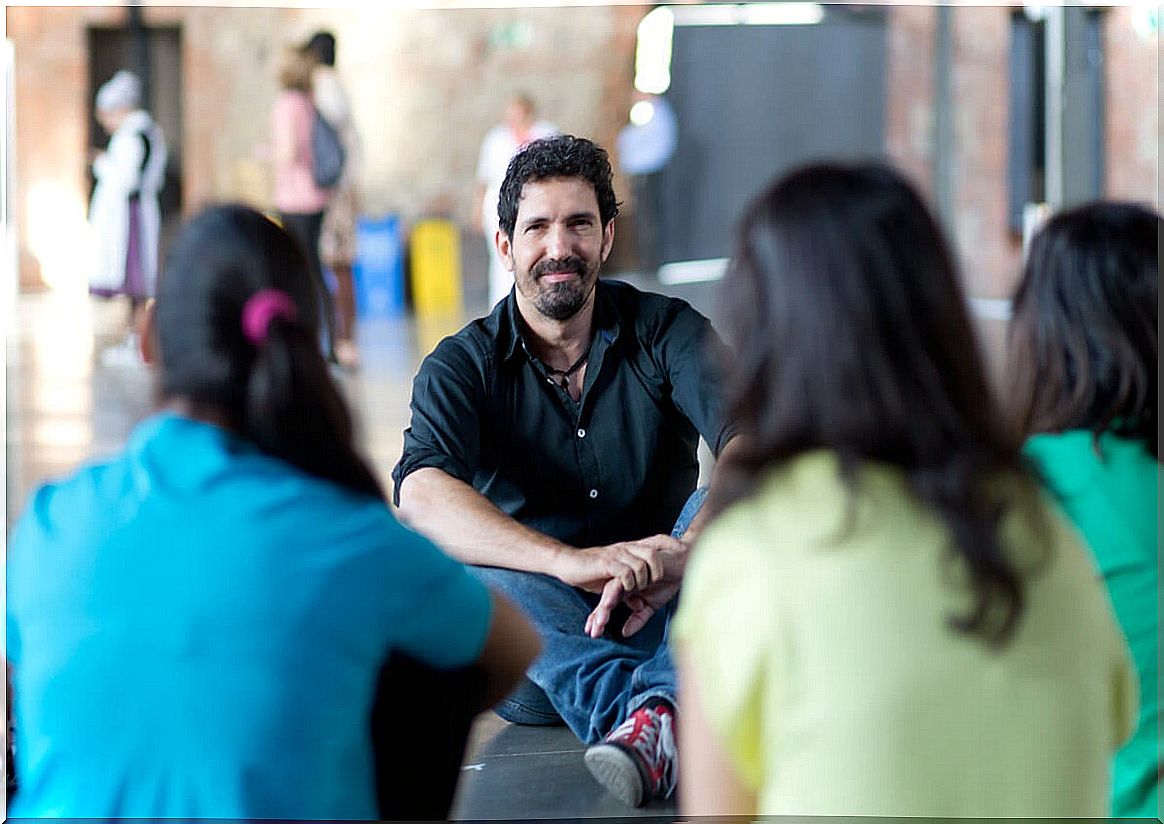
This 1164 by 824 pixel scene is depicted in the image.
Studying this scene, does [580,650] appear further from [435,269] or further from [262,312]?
[435,269]

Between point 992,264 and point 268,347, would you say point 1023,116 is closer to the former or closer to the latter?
point 992,264

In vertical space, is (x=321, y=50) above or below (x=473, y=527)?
above

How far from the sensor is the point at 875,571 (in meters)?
1.17

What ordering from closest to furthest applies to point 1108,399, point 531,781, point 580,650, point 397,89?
point 1108,399 < point 531,781 < point 580,650 < point 397,89

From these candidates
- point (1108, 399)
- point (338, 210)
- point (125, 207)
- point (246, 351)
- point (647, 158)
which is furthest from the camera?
point (647, 158)

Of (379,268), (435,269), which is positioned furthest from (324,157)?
(435,269)

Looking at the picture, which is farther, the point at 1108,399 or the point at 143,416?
the point at 1108,399

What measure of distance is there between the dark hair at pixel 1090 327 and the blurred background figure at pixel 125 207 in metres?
7.37

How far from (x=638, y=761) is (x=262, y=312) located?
1270 millimetres

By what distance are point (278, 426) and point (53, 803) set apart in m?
0.41

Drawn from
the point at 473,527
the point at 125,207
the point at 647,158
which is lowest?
the point at 473,527

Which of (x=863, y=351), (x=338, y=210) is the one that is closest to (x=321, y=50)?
(x=338, y=210)

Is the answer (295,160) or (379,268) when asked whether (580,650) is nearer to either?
(295,160)

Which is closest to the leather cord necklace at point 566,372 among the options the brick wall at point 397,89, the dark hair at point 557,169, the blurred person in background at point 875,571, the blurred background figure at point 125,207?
the dark hair at point 557,169
